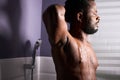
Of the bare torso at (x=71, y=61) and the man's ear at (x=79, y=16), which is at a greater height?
the man's ear at (x=79, y=16)

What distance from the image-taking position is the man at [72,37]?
116 centimetres

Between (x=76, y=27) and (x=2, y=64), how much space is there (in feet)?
1.47

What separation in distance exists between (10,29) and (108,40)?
2.33ft

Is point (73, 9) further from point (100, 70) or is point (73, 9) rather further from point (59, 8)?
point (100, 70)

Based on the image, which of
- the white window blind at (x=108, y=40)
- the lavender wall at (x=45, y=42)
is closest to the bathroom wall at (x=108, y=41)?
the white window blind at (x=108, y=40)

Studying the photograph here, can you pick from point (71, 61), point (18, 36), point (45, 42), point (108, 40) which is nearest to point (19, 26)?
point (18, 36)

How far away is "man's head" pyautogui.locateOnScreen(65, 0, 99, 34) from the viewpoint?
1.25m

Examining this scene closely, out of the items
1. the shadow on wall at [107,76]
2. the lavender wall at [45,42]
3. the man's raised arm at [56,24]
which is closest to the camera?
the man's raised arm at [56,24]

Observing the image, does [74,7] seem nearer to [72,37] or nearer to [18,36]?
[72,37]

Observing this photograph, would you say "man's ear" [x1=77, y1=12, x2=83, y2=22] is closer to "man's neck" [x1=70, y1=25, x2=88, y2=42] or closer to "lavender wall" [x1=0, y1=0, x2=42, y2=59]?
"man's neck" [x1=70, y1=25, x2=88, y2=42]

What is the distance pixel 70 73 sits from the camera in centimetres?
119

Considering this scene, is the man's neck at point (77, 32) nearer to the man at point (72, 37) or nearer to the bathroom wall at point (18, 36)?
the man at point (72, 37)

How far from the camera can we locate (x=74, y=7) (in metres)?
1.25

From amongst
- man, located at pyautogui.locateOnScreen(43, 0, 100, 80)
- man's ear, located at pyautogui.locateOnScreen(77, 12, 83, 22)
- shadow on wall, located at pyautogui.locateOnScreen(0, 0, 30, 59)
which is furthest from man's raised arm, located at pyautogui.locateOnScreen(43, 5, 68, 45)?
shadow on wall, located at pyautogui.locateOnScreen(0, 0, 30, 59)
